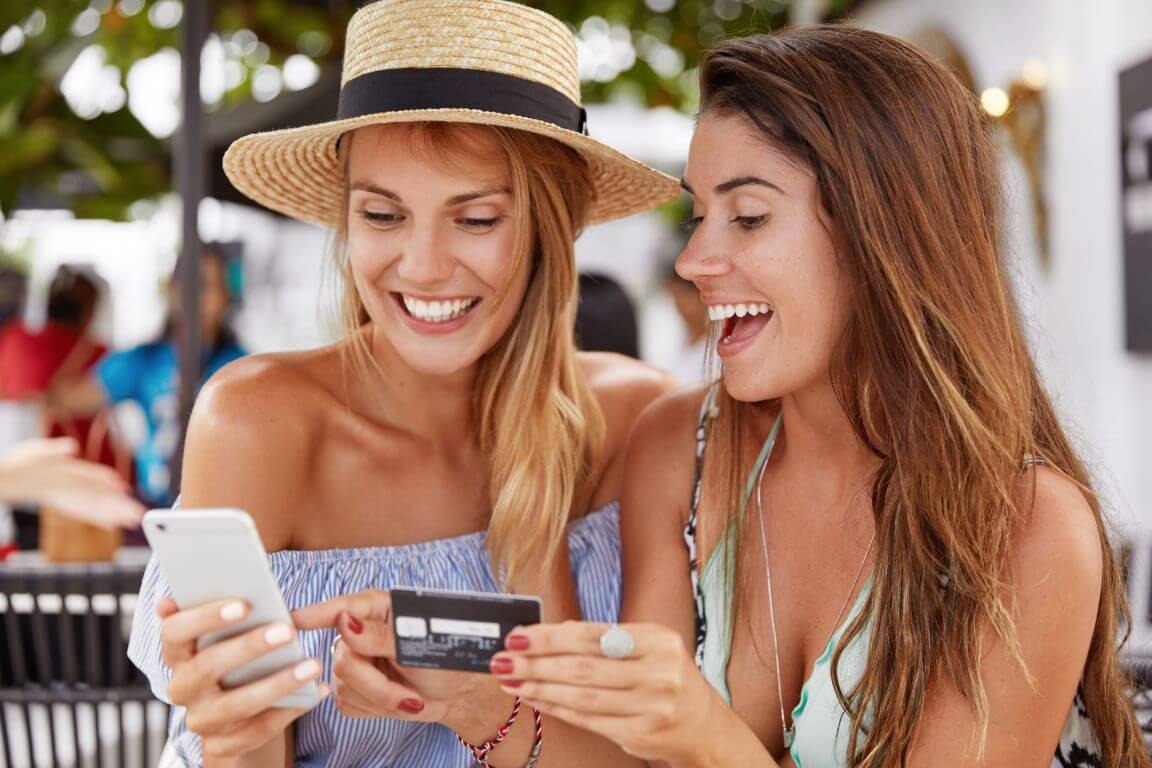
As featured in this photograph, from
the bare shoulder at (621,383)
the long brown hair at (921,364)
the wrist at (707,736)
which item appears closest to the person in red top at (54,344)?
the bare shoulder at (621,383)

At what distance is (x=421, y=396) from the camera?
2.25 m

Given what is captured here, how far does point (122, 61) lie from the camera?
15.2 feet

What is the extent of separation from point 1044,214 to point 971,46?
3.76 ft

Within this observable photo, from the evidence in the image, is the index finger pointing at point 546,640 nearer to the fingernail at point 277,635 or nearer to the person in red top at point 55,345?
the fingernail at point 277,635

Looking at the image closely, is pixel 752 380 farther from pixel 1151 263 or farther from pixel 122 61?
pixel 122 61

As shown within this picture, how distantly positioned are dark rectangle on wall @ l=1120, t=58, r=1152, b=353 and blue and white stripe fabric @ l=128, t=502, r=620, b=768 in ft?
8.75

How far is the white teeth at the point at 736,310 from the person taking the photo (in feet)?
6.01

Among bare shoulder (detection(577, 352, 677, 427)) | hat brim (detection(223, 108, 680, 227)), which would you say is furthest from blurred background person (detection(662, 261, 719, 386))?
hat brim (detection(223, 108, 680, 227))

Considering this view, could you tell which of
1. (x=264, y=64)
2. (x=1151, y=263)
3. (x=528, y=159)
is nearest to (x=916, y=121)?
(x=528, y=159)

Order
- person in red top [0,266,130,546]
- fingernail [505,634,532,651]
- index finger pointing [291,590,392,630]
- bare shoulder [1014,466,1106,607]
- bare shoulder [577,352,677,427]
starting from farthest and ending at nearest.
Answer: person in red top [0,266,130,546] < bare shoulder [577,352,677,427] < bare shoulder [1014,466,1106,607] < index finger pointing [291,590,392,630] < fingernail [505,634,532,651]

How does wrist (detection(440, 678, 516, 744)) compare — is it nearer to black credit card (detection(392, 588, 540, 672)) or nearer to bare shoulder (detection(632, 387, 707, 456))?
black credit card (detection(392, 588, 540, 672))

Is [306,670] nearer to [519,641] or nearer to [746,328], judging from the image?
[519,641]

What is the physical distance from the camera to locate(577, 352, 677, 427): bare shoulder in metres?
2.50

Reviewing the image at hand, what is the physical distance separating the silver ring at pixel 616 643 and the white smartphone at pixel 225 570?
1.24 ft
